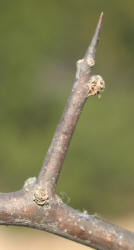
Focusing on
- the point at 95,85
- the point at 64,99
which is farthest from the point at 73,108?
the point at 64,99

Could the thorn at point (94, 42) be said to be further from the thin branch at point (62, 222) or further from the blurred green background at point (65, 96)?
the blurred green background at point (65, 96)

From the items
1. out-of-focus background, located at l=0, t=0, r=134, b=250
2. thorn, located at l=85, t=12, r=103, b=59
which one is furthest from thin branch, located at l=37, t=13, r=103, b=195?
out-of-focus background, located at l=0, t=0, r=134, b=250

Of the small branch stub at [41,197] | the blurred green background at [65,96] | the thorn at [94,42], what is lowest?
the small branch stub at [41,197]

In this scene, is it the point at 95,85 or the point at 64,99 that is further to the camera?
the point at 64,99

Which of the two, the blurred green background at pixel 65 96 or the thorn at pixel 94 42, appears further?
the blurred green background at pixel 65 96

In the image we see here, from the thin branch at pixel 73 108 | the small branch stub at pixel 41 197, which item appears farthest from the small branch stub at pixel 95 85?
the small branch stub at pixel 41 197

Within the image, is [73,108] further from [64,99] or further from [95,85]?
[64,99]

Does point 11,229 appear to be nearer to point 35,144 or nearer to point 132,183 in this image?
point 35,144

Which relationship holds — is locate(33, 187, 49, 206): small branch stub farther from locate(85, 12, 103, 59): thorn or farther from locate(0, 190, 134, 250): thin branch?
locate(85, 12, 103, 59): thorn

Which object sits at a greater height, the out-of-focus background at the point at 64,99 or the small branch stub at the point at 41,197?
the out-of-focus background at the point at 64,99
